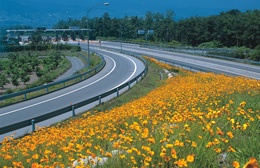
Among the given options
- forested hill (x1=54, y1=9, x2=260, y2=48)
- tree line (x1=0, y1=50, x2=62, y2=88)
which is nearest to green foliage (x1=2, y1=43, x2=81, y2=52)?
tree line (x1=0, y1=50, x2=62, y2=88)

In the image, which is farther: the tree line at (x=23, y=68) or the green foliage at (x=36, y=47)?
the green foliage at (x=36, y=47)

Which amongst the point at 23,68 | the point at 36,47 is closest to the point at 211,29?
the point at 36,47

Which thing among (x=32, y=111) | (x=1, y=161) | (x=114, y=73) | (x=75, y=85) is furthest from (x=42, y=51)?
(x=1, y=161)

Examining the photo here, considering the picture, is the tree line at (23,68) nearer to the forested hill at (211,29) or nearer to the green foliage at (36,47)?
the green foliage at (36,47)

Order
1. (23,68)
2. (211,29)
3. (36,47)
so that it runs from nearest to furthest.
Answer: (23,68) < (36,47) < (211,29)

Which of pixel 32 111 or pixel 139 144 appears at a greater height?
pixel 139 144

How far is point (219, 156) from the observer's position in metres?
4.38

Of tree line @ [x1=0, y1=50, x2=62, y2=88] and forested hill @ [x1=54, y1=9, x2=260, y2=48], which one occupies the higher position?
forested hill @ [x1=54, y1=9, x2=260, y2=48]

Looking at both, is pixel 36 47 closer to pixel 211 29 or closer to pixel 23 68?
pixel 23 68

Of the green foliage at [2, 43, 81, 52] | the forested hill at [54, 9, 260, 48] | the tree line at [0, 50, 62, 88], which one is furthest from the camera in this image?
the green foliage at [2, 43, 81, 52]

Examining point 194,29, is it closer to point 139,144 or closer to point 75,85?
point 75,85

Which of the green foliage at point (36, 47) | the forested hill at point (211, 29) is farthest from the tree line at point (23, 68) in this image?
the forested hill at point (211, 29)

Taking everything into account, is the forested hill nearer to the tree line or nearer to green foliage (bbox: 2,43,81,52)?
green foliage (bbox: 2,43,81,52)

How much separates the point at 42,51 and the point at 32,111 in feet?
259
